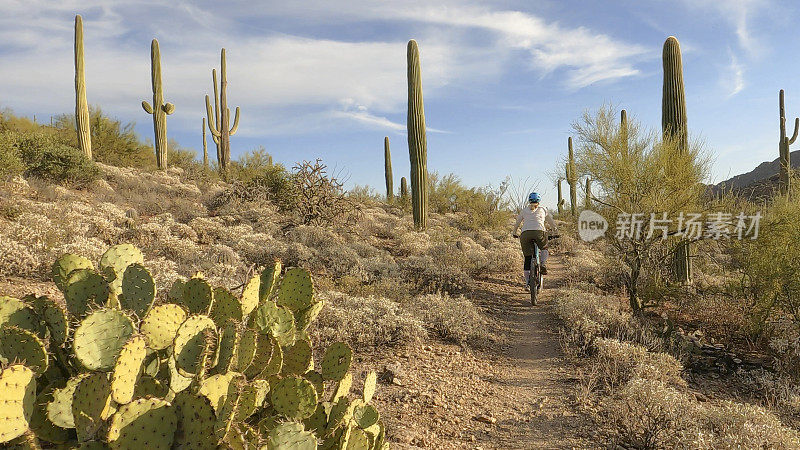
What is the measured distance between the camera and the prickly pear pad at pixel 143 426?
71.3 inches

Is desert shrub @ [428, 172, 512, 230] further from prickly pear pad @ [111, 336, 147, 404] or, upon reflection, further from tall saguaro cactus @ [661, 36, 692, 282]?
prickly pear pad @ [111, 336, 147, 404]

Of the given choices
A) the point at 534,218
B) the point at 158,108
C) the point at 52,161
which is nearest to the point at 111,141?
the point at 158,108

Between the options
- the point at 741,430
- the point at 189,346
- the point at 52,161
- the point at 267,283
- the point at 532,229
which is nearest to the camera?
the point at 189,346

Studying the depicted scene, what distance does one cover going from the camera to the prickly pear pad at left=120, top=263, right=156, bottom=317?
2426 millimetres

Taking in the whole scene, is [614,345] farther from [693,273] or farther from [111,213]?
[111,213]

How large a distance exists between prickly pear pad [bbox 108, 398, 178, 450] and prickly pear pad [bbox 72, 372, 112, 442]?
88 mm

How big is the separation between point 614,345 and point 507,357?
130 centimetres

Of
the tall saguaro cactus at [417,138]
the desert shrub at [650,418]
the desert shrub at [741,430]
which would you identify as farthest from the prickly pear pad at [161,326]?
the tall saguaro cactus at [417,138]

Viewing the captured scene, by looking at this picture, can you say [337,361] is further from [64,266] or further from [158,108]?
[158,108]

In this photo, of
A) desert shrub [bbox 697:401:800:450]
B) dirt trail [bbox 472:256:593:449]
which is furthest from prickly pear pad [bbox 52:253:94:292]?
desert shrub [bbox 697:401:800:450]

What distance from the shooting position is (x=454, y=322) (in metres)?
6.60

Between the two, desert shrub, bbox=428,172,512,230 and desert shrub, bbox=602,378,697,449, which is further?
desert shrub, bbox=428,172,512,230

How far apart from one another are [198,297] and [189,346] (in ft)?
1.53

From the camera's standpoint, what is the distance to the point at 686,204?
8102mm
